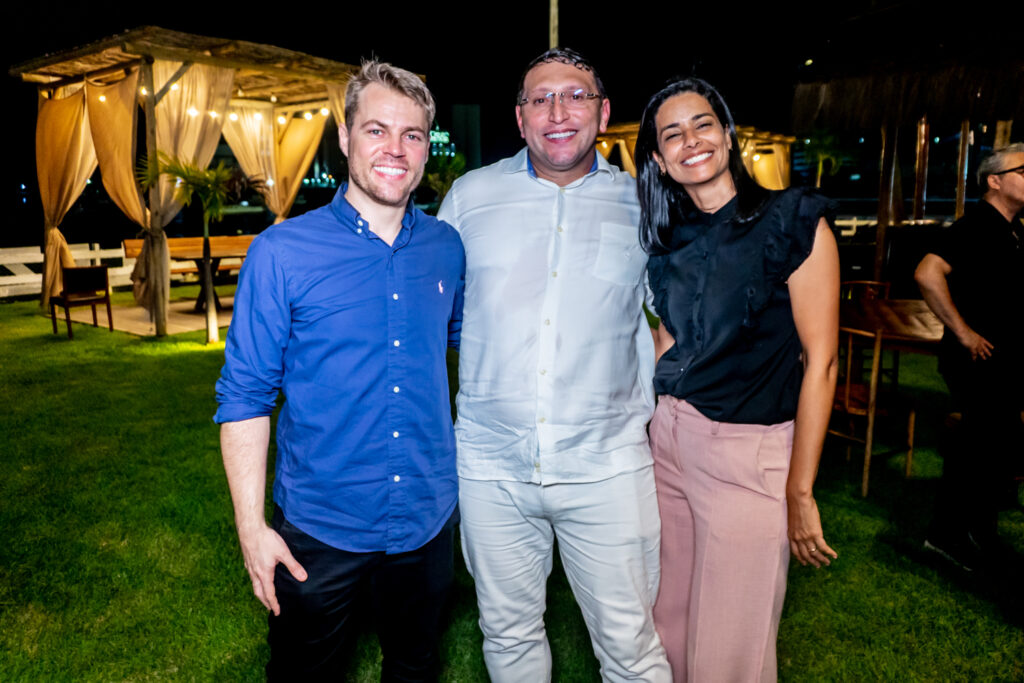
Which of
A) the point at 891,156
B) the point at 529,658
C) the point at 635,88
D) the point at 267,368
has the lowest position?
the point at 529,658

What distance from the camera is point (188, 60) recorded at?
977cm

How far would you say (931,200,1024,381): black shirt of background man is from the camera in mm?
3236

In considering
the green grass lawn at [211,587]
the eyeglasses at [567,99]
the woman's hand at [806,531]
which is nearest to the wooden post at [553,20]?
the green grass lawn at [211,587]

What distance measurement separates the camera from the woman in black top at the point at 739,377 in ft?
5.81

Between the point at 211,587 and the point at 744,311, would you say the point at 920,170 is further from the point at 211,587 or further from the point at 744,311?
the point at 211,587

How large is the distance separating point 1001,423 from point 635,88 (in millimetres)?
18367

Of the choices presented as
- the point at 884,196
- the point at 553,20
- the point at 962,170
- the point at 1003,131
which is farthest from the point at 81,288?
the point at 962,170

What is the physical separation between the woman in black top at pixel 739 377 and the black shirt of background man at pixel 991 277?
208cm

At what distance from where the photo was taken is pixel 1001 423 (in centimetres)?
331

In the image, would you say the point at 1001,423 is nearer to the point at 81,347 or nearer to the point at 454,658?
the point at 454,658

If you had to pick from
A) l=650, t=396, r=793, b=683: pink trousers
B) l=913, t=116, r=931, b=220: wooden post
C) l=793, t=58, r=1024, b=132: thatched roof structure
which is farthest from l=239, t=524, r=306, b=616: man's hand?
l=913, t=116, r=931, b=220: wooden post

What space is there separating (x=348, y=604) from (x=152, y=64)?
10.1m

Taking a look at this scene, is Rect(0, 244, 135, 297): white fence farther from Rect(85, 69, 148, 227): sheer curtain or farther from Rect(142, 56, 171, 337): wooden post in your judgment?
Rect(142, 56, 171, 337): wooden post

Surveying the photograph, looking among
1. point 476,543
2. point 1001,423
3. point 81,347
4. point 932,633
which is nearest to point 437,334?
point 476,543
